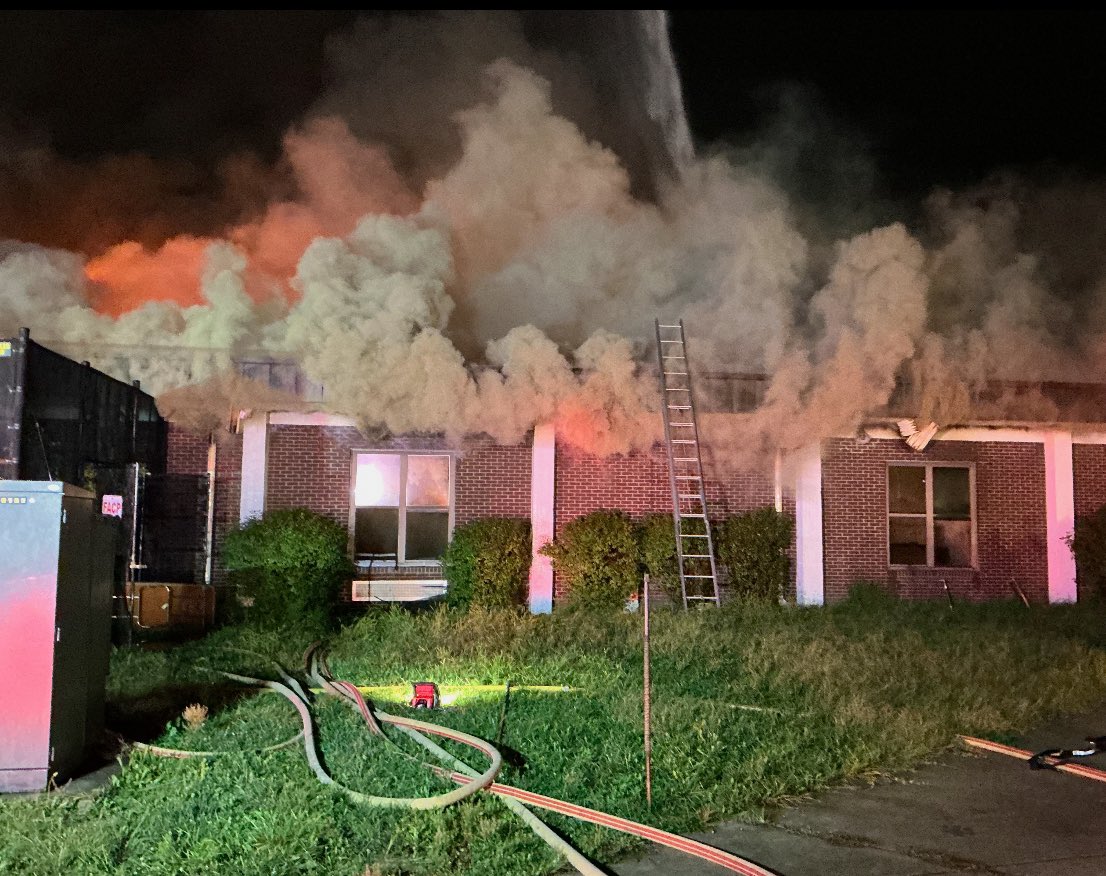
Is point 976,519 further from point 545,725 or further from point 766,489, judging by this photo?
point 545,725

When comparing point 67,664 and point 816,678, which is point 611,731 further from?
point 67,664

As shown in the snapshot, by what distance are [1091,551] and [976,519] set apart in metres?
1.44

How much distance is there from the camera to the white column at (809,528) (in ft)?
37.4

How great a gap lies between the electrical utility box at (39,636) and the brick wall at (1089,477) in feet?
40.8

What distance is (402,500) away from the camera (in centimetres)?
1130

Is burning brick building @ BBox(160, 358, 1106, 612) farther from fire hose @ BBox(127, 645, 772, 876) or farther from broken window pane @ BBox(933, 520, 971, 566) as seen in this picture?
fire hose @ BBox(127, 645, 772, 876)

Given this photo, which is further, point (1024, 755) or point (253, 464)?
point (253, 464)

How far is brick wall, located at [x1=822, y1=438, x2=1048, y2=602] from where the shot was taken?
458 inches

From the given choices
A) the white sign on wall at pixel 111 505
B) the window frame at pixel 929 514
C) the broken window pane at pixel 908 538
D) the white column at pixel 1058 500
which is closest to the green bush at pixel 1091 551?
the white column at pixel 1058 500

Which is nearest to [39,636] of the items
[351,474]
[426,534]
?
[351,474]

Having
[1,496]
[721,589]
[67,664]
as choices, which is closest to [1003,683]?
[721,589]

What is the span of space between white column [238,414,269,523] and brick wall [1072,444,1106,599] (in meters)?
11.1

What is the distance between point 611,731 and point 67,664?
3.23 metres

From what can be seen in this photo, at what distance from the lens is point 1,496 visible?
443 centimetres
